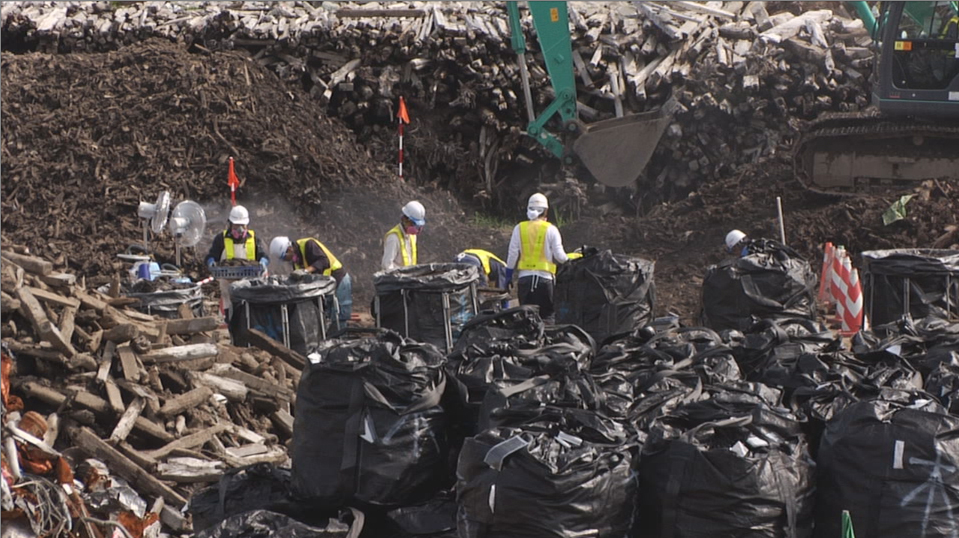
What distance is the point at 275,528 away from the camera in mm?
5195

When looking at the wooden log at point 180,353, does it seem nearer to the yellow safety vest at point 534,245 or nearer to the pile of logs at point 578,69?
the yellow safety vest at point 534,245

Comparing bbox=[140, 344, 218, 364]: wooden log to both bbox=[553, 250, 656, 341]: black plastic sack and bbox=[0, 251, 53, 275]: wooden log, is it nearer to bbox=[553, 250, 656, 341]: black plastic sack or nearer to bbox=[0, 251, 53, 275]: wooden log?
bbox=[0, 251, 53, 275]: wooden log

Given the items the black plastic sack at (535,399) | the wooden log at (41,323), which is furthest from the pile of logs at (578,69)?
the black plastic sack at (535,399)

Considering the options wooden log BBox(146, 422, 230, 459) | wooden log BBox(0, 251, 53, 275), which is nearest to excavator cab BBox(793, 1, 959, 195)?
wooden log BBox(146, 422, 230, 459)

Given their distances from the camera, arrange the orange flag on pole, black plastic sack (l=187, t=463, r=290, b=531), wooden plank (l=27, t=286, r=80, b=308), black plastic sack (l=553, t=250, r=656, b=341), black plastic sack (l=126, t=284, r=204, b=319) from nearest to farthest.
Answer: black plastic sack (l=187, t=463, r=290, b=531)
wooden plank (l=27, t=286, r=80, b=308)
black plastic sack (l=553, t=250, r=656, b=341)
black plastic sack (l=126, t=284, r=204, b=319)
the orange flag on pole

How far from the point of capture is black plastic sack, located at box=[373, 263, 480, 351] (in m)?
9.55

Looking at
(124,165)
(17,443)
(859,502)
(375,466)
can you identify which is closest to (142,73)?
(124,165)

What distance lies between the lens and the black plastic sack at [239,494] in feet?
19.0

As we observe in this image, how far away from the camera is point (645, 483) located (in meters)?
4.85

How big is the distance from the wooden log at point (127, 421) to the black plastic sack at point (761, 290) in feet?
14.2

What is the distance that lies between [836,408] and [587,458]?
1286mm

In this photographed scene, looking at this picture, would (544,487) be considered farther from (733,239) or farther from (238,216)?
(238,216)

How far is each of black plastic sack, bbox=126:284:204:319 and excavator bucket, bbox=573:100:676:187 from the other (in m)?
7.72

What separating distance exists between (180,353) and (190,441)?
954mm
